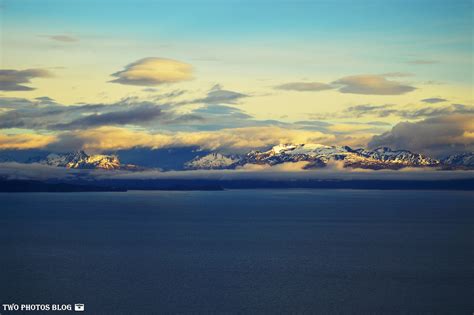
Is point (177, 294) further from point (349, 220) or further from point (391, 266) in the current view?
point (349, 220)

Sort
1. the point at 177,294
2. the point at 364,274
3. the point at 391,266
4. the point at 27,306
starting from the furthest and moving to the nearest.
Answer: the point at 391,266 → the point at 364,274 → the point at 177,294 → the point at 27,306

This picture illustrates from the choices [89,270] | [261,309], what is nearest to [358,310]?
[261,309]

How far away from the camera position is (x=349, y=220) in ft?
594

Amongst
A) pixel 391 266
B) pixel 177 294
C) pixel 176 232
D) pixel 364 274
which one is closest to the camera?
pixel 177 294

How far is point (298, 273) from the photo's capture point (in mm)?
84312

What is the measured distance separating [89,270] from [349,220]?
107m

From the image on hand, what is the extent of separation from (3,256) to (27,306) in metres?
37.1

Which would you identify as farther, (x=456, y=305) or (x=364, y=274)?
(x=364, y=274)

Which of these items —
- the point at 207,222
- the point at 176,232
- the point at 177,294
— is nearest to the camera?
the point at 177,294

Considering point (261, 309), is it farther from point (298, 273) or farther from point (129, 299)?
point (298, 273)

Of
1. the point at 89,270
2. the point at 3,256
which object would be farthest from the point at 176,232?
the point at 89,270

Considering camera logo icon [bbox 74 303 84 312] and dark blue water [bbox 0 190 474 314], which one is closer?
camera logo icon [bbox 74 303 84 312]

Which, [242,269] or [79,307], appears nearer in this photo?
[79,307]

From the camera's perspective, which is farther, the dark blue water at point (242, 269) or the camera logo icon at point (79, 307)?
the dark blue water at point (242, 269)
